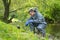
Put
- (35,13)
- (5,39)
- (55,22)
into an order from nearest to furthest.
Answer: (5,39)
(35,13)
(55,22)

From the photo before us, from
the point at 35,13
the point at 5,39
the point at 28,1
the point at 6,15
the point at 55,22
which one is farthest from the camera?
the point at 55,22

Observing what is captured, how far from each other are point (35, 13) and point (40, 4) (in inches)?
342

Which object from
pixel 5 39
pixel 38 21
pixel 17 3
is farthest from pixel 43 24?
pixel 17 3

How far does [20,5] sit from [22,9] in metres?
0.49

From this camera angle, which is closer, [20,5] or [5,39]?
[5,39]

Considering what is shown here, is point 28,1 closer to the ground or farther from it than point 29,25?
closer to the ground

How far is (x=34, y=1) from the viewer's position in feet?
59.4

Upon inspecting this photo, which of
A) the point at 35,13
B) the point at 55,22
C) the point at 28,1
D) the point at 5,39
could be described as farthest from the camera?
the point at 55,22

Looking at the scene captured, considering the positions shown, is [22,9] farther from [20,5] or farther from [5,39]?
[5,39]

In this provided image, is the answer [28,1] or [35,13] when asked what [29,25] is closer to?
[35,13]

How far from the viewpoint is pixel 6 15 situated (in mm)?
16859

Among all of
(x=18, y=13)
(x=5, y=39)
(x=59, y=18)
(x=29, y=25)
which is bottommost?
(x=59, y=18)

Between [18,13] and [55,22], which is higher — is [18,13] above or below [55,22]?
above

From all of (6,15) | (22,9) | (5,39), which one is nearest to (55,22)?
(22,9)
